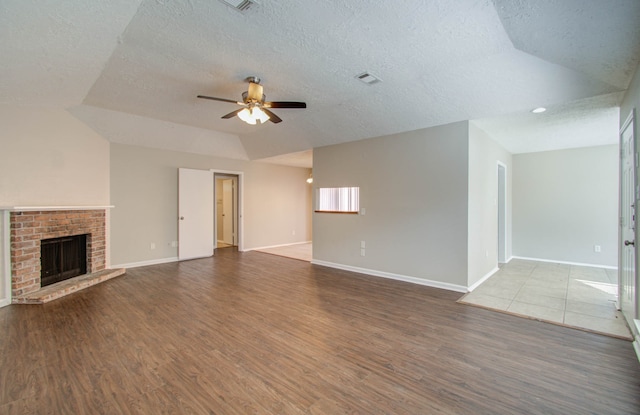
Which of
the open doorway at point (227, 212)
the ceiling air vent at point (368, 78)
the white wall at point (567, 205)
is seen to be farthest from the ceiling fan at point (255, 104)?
the white wall at point (567, 205)

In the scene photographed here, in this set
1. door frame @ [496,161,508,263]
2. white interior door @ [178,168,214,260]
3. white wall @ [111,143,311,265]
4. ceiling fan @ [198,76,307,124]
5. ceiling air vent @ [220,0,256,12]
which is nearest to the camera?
ceiling air vent @ [220,0,256,12]

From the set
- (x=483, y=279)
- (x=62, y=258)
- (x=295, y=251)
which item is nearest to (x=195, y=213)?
(x=62, y=258)

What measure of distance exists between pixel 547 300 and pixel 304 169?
22.6 feet

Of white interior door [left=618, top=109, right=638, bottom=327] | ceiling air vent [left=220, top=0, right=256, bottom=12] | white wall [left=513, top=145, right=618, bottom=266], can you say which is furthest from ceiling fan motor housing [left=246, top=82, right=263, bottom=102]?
white wall [left=513, top=145, right=618, bottom=266]

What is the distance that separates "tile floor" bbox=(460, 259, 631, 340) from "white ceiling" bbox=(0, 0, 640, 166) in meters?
2.43

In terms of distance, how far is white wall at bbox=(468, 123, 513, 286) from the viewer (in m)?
4.11

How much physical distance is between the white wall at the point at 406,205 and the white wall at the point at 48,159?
421 centimetres

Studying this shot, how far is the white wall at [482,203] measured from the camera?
13.5ft

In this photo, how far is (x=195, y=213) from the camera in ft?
21.4

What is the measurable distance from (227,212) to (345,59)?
6822 mm

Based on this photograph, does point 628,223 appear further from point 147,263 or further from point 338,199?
point 147,263

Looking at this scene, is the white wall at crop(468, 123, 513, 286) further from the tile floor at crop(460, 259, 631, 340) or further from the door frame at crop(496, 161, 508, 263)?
the door frame at crop(496, 161, 508, 263)

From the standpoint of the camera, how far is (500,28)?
2.46 meters

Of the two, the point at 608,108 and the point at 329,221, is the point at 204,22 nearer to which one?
the point at 329,221
